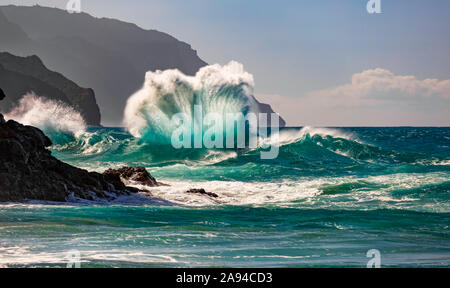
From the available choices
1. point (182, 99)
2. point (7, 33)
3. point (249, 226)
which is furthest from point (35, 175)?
point (7, 33)

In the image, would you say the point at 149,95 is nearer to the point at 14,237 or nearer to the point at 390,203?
the point at 390,203

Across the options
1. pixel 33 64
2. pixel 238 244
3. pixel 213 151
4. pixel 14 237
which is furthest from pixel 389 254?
pixel 33 64

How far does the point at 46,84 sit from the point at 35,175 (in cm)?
10924

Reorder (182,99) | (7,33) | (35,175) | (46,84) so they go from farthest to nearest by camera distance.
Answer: (7,33), (46,84), (182,99), (35,175)

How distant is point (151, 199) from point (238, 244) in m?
6.65

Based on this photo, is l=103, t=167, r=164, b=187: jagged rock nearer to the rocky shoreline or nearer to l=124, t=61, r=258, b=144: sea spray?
the rocky shoreline

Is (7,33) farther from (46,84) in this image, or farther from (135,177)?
(135,177)

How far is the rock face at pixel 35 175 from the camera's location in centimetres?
1235

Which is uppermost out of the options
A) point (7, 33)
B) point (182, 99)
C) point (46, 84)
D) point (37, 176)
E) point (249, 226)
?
point (7, 33)

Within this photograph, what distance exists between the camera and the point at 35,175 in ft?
42.0

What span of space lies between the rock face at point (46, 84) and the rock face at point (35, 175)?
102 m

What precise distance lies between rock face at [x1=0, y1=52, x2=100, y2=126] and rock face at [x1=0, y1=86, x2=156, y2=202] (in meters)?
102

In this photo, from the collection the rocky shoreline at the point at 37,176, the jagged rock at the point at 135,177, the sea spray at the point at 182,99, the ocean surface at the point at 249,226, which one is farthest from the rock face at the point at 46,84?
the rocky shoreline at the point at 37,176

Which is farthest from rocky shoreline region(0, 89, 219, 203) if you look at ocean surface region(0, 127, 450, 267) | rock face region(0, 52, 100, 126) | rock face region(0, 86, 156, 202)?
rock face region(0, 52, 100, 126)
